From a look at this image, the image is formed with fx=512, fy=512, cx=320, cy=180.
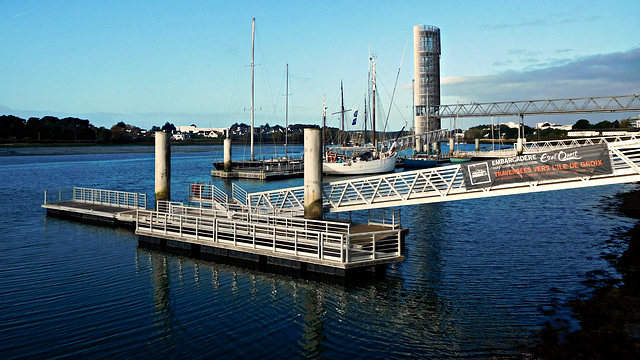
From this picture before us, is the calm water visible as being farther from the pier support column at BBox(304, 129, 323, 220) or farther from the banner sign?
the banner sign

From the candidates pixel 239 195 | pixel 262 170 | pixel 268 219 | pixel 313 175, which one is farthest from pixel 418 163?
pixel 313 175

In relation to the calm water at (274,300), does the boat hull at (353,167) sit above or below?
above

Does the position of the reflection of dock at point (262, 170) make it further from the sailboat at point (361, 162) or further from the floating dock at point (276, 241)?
the floating dock at point (276, 241)

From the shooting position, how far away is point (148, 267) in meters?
24.2

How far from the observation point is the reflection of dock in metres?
76.5

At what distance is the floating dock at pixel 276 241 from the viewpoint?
21.0 m

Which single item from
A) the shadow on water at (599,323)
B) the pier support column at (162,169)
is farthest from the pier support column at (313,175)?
the pier support column at (162,169)

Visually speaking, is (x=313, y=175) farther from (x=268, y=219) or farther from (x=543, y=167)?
(x=543, y=167)

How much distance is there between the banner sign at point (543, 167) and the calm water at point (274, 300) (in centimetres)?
408

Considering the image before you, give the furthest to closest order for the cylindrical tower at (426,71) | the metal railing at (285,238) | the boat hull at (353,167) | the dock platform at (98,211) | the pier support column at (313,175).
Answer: the cylindrical tower at (426,71) → the boat hull at (353,167) → the dock platform at (98,211) → the pier support column at (313,175) → the metal railing at (285,238)

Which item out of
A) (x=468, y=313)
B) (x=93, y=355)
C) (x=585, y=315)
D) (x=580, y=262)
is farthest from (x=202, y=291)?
(x=580, y=262)

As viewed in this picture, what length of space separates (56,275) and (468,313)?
17.4 metres

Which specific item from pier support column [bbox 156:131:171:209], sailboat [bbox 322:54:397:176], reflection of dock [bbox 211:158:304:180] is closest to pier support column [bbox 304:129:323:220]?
pier support column [bbox 156:131:171:209]

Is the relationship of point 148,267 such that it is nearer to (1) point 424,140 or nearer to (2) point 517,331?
(2) point 517,331
